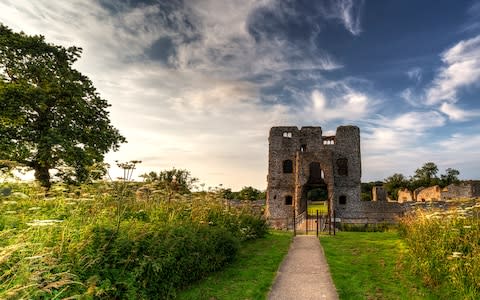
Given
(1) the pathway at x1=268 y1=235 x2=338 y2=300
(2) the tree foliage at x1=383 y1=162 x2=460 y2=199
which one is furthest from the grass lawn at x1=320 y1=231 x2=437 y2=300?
(2) the tree foliage at x1=383 y1=162 x2=460 y2=199

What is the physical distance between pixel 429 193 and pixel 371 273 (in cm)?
3837

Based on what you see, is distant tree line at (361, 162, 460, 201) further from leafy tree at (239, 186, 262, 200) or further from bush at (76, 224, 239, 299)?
bush at (76, 224, 239, 299)

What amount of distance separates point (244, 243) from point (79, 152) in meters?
9.75

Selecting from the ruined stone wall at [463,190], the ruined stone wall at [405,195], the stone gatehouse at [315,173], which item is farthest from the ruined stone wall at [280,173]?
the ruined stone wall at [405,195]

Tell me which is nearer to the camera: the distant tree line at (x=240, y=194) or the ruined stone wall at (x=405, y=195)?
the distant tree line at (x=240, y=194)

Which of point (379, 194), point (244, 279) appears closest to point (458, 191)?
point (379, 194)

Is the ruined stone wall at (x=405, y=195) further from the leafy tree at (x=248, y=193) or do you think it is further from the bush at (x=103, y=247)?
the bush at (x=103, y=247)

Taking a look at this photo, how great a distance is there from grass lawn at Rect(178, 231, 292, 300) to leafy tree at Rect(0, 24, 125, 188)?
8831 mm

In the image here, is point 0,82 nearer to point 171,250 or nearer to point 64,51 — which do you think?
point 64,51

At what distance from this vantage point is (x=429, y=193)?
40719mm

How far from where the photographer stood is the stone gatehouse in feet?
97.8

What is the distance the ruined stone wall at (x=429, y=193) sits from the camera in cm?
3830

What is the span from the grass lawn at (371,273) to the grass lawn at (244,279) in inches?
69.9

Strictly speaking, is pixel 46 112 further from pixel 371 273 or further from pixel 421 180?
pixel 421 180
